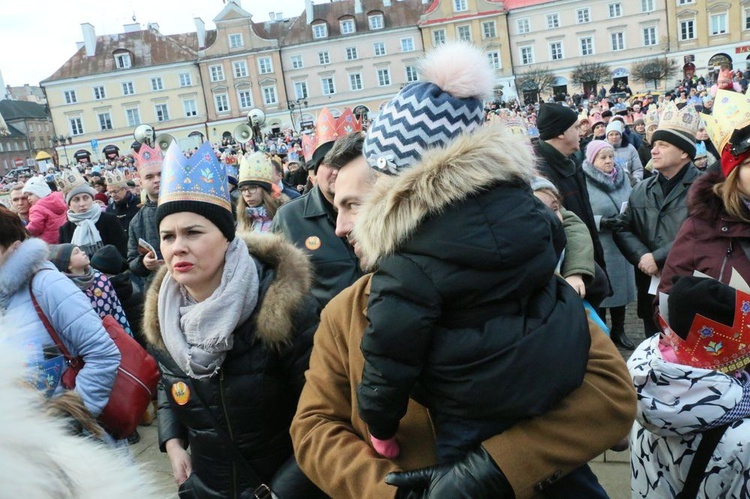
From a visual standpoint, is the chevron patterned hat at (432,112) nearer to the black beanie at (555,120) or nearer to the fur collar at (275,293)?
the fur collar at (275,293)

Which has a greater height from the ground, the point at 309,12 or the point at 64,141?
the point at 309,12

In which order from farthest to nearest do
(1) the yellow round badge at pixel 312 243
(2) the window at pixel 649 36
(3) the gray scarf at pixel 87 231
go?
(2) the window at pixel 649 36, (3) the gray scarf at pixel 87 231, (1) the yellow round badge at pixel 312 243

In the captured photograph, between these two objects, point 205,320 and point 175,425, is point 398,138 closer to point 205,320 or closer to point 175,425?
point 205,320

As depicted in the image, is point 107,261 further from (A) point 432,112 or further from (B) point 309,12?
(B) point 309,12

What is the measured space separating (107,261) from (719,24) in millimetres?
67735

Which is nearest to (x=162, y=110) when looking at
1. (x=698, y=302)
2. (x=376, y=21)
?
(x=376, y=21)

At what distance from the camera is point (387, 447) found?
4.98 ft

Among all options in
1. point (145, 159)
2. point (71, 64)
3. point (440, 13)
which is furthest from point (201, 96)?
point (145, 159)

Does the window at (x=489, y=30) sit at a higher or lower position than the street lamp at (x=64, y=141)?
higher

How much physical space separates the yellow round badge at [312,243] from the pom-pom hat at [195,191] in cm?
92

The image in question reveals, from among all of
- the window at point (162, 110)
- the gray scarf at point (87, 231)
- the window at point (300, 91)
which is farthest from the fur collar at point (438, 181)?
the window at point (162, 110)

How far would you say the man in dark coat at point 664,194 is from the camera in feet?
Result: 14.8

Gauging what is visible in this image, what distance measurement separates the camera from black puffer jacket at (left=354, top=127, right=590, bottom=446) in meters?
1.34

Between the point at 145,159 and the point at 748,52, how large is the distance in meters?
65.7
